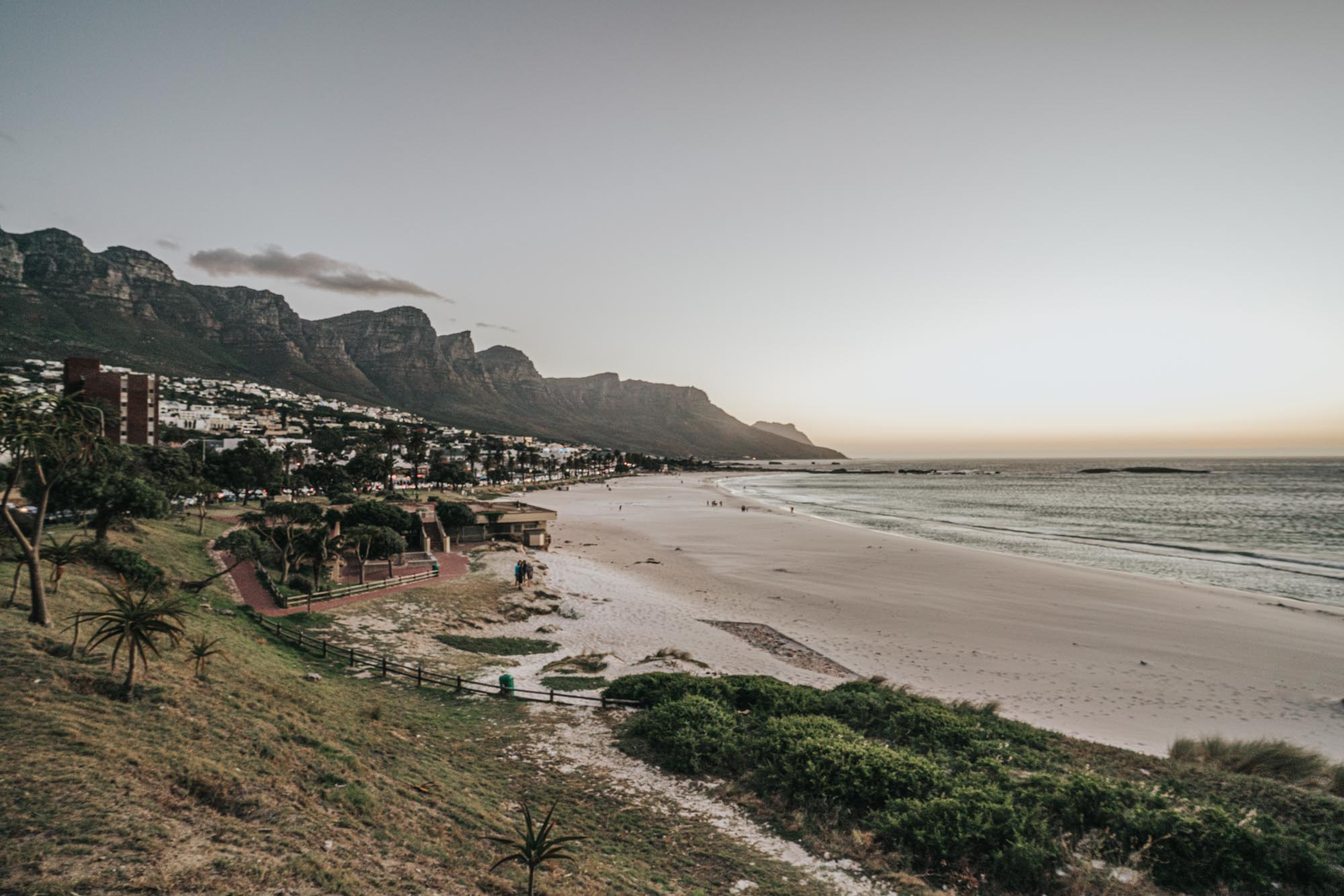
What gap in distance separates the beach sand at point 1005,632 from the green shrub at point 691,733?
5.33 meters

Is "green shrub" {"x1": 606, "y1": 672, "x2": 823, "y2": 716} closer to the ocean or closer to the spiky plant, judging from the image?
the spiky plant

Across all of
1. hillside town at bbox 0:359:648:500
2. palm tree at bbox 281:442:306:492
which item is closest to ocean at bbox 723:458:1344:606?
hillside town at bbox 0:359:648:500

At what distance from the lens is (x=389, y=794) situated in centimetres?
898

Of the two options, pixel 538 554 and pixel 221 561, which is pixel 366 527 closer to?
pixel 221 561

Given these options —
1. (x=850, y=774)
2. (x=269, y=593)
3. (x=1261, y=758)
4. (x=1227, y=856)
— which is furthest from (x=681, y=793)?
(x=269, y=593)

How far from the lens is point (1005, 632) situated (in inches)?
991

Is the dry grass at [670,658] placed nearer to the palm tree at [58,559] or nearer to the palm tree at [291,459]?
A: the palm tree at [58,559]

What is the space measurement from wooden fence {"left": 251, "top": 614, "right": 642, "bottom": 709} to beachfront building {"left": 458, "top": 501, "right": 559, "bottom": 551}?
21.8 meters

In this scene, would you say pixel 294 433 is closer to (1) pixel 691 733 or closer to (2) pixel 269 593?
(2) pixel 269 593

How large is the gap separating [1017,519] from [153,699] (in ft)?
267

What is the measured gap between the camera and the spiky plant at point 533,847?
6.31m

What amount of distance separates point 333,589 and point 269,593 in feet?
8.01

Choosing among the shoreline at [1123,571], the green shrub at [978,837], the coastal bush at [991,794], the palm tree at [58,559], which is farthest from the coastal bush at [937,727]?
the shoreline at [1123,571]

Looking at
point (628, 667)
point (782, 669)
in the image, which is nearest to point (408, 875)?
point (628, 667)
